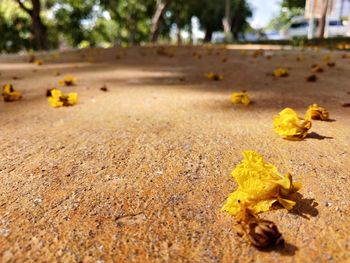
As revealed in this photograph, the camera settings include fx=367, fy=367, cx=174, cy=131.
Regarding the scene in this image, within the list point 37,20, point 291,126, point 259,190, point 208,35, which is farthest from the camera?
point 208,35

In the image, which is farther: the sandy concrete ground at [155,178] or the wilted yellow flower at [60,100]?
the wilted yellow flower at [60,100]

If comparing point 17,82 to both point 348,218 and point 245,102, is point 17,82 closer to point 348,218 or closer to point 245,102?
point 245,102

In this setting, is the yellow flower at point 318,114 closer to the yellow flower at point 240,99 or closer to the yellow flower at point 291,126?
the yellow flower at point 291,126

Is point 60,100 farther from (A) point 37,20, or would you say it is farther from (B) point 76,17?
(B) point 76,17

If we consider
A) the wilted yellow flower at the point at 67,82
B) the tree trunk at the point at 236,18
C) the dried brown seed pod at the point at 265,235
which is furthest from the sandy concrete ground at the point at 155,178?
the tree trunk at the point at 236,18

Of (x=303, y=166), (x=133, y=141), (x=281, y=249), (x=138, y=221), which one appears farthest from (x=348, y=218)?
(x=133, y=141)

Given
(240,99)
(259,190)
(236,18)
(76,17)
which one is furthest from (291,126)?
(76,17)
